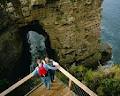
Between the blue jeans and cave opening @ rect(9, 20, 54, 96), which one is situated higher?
the blue jeans

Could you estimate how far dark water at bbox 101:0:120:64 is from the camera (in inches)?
952

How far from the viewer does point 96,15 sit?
15.7 meters

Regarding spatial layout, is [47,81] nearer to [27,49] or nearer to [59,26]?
[59,26]

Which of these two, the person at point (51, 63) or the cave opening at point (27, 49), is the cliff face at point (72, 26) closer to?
the cave opening at point (27, 49)

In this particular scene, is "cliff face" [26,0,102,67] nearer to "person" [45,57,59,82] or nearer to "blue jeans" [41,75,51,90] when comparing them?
"person" [45,57,59,82]

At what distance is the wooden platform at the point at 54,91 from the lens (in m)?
9.02

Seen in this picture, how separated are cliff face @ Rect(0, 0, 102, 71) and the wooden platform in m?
5.56

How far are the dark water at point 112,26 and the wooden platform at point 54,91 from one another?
13219 mm

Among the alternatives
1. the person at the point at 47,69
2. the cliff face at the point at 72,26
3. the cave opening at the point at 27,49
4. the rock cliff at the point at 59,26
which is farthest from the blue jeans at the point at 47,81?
the cave opening at the point at 27,49

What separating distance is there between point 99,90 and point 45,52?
6290 millimetres

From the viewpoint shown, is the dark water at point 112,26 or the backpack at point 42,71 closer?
the backpack at point 42,71

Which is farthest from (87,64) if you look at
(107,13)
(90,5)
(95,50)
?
(107,13)

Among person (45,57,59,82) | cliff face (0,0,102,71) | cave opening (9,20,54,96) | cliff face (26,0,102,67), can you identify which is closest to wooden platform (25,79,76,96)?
person (45,57,59,82)

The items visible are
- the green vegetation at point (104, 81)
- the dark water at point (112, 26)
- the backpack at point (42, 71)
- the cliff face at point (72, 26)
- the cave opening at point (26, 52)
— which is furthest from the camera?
the dark water at point (112, 26)
